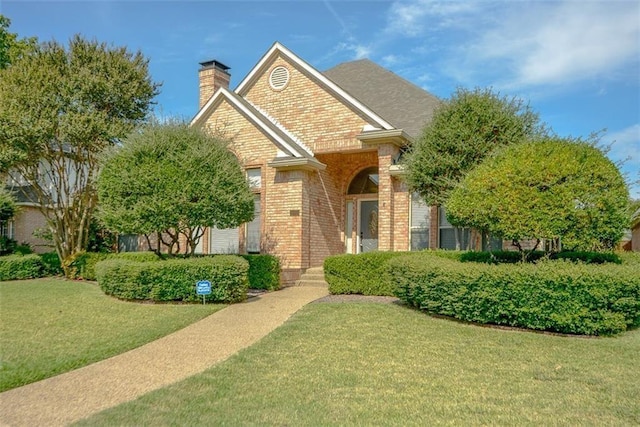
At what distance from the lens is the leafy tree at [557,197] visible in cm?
869

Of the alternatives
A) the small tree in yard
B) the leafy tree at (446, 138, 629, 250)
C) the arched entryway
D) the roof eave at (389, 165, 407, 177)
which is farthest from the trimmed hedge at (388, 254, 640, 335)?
the small tree in yard

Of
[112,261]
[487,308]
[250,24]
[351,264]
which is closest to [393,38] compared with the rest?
[250,24]

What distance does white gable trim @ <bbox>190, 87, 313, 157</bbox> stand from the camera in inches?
593

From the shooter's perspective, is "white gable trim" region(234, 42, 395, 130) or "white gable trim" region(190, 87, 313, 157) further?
"white gable trim" region(190, 87, 313, 157)

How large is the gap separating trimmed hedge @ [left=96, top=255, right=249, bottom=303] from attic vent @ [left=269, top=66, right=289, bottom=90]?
7741 mm

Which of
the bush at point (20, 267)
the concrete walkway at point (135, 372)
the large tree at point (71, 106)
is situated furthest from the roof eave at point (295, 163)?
the bush at point (20, 267)

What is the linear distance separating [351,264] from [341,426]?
25.2ft

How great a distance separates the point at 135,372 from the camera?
664 centimetres

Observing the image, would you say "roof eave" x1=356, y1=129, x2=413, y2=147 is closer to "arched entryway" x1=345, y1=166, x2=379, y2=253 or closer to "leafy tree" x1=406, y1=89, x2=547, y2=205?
"leafy tree" x1=406, y1=89, x2=547, y2=205

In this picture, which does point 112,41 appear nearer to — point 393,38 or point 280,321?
point 393,38

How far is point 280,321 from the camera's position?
31.0 feet

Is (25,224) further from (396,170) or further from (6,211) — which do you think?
(396,170)

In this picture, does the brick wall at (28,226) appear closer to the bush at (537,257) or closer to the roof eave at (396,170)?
the roof eave at (396,170)

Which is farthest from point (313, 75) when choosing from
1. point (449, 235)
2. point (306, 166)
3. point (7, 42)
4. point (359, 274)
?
point (7, 42)
